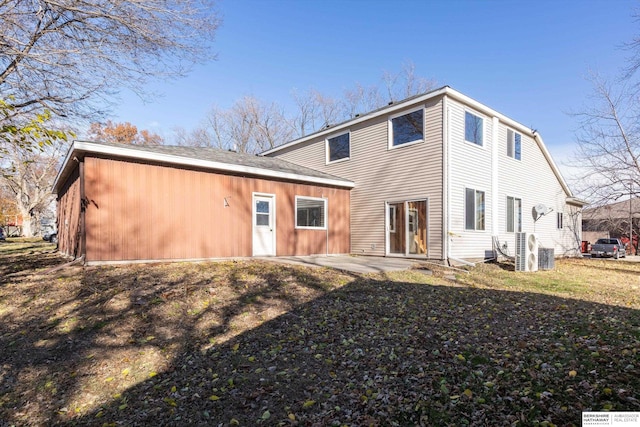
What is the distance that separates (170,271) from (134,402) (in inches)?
176

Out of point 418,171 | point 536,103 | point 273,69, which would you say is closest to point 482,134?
point 418,171

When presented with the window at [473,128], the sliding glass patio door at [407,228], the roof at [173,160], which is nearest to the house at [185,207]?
the roof at [173,160]

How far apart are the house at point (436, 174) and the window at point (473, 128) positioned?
0.11ft

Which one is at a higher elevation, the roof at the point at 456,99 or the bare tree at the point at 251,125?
the bare tree at the point at 251,125

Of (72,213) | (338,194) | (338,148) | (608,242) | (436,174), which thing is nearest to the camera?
(436,174)

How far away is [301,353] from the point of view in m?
3.93

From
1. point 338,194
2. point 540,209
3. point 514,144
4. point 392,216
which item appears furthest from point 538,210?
point 338,194

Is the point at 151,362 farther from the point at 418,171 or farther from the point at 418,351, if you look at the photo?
the point at 418,171

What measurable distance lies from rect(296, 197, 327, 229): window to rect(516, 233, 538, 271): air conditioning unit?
20.8ft

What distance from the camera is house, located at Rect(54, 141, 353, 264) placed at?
26.1 ft

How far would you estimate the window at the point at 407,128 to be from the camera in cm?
1106

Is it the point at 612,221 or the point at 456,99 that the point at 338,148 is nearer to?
the point at 456,99

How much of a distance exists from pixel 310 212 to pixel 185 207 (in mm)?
4359

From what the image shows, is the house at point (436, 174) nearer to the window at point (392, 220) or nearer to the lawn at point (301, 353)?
the window at point (392, 220)
